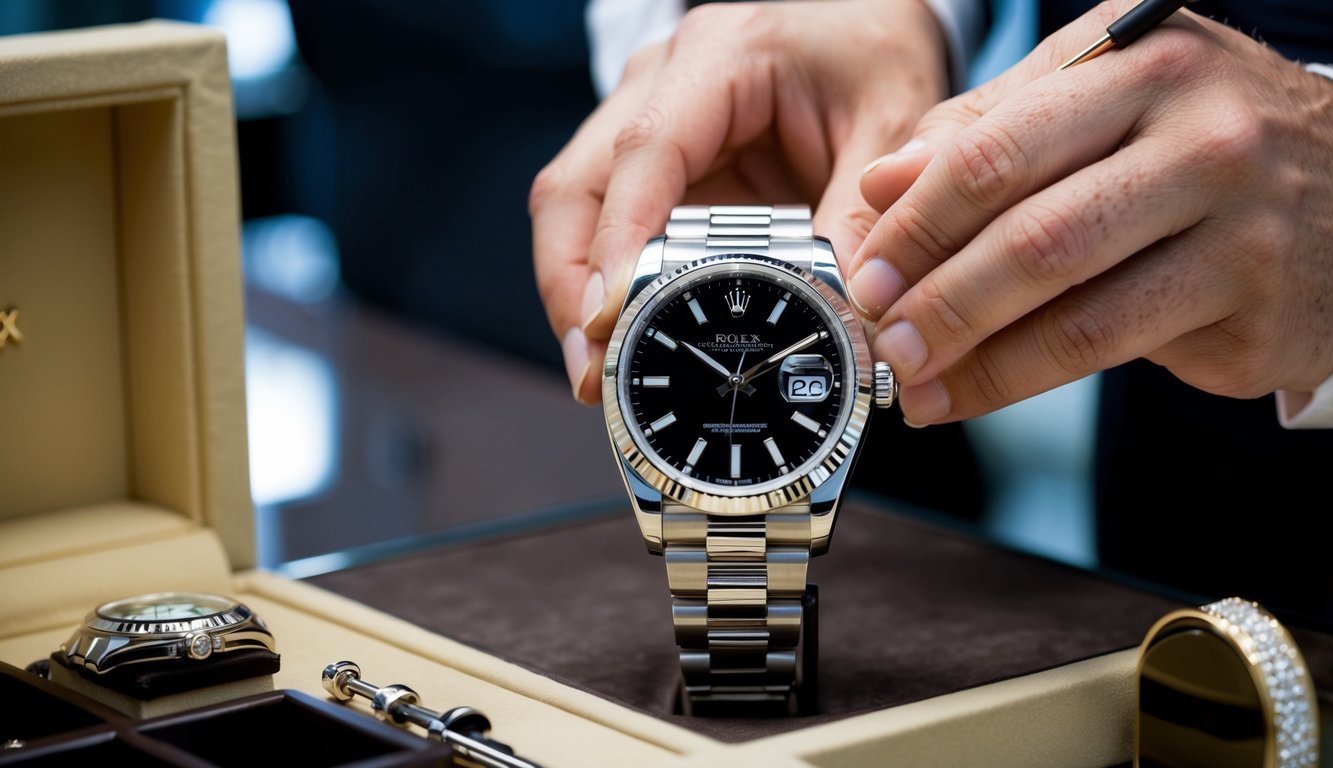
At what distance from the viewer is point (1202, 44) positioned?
882 millimetres

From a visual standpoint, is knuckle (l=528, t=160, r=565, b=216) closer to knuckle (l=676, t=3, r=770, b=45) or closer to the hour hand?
knuckle (l=676, t=3, r=770, b=45)

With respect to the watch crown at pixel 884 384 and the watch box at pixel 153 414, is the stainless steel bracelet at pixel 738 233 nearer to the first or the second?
the watch crown at pixel 884 384

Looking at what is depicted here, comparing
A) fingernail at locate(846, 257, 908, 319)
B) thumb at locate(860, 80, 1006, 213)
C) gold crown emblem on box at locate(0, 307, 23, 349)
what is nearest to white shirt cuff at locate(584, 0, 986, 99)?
thumb at locate(860, 80, 1006, 213)

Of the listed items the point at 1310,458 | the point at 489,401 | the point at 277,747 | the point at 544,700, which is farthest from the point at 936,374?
the point at 489,401

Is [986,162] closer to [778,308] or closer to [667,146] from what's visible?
[778,308]

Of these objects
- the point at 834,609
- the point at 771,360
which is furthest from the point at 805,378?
the point at 834,609

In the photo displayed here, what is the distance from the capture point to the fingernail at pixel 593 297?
990 mm

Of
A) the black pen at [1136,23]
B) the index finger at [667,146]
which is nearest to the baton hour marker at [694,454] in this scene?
the index finger at [667,146]

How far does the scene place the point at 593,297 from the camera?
40.0 inches

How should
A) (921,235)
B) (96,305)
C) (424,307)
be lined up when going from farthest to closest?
(424,307), (96,305), (921,235)

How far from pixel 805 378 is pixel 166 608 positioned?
1.29 feet

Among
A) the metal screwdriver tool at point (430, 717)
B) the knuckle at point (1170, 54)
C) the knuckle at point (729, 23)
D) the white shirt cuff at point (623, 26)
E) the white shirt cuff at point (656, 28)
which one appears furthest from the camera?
the white shirt cuff at point (623, 26)

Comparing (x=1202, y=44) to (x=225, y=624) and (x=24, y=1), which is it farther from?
(x=24, y=1)

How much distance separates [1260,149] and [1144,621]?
1.15ft
